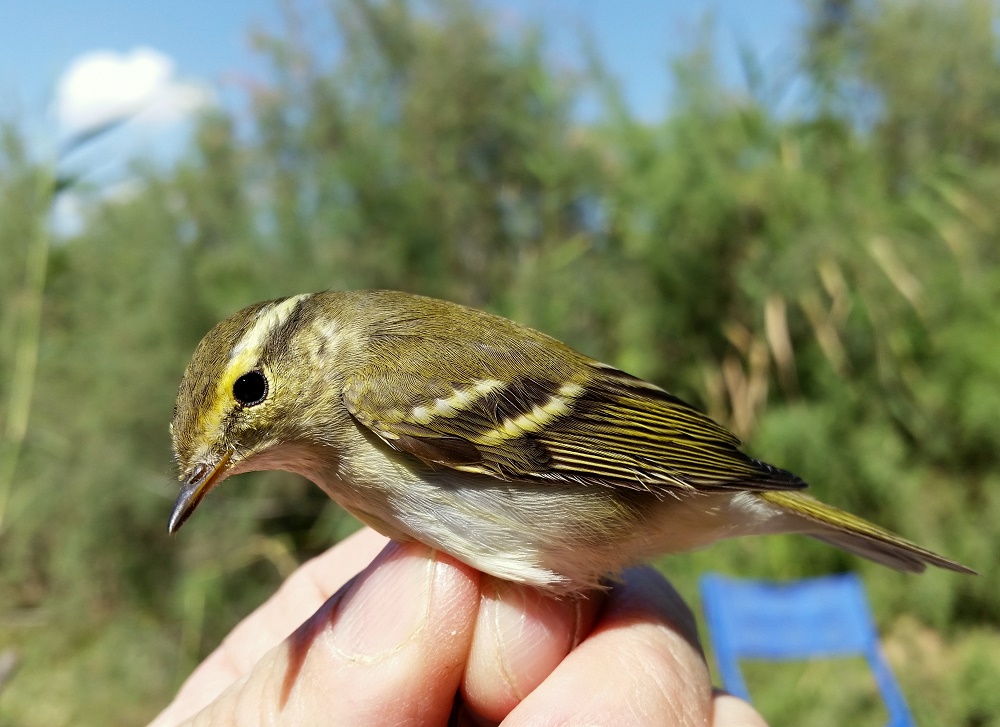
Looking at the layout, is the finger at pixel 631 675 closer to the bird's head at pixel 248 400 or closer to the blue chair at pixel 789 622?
the bird's head at pixel 248 400

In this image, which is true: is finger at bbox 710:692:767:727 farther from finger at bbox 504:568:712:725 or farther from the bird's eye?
the bird's eye

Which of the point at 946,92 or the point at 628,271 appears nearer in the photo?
the point at 628,271

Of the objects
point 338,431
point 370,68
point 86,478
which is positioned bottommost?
point 86,478

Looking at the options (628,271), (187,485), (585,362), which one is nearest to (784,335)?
(628,271)

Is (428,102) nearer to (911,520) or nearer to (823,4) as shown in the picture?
(823,4)

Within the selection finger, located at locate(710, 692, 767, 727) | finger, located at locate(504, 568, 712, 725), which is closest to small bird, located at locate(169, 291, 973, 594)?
finger, located at locate(504, 568, 712, 725)
